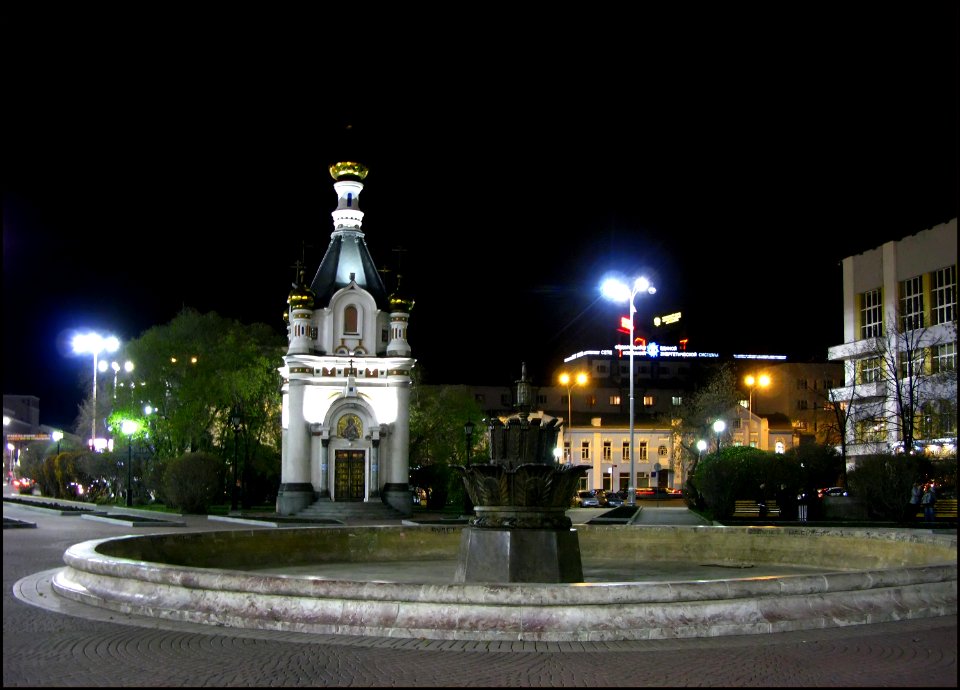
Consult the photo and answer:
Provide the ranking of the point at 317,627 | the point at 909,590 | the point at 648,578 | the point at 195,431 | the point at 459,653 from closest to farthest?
1. the point at 459,653
2. the point at 317,627
3. the point at 909,590
4. the point at 648,578
5. the point at 195,431

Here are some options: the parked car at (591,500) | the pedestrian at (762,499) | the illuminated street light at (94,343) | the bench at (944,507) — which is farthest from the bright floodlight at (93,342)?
the bench at (944,507)

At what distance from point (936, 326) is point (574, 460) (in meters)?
47.1

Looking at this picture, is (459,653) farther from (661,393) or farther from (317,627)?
(661,393)

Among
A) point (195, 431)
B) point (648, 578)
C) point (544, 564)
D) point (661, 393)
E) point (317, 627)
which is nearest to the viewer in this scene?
point (317, 627)

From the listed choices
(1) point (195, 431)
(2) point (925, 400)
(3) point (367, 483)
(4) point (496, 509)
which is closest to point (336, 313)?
(3) point (367, 483)

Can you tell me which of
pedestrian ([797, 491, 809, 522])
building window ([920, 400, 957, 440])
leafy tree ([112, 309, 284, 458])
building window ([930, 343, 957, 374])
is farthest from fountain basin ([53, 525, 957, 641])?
building window ([930, 343, 957, 374])

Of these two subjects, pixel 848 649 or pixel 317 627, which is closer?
pixel 848 649

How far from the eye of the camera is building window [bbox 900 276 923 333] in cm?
6544

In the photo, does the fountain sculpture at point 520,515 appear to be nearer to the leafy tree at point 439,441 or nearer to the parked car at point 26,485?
the leafy tree at point 439,441

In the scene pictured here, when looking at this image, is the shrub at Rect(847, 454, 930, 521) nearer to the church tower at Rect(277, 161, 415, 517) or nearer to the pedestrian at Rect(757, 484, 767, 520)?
the pedestrian at Rect(757, 484, 767, 520)

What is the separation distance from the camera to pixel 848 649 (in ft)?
32.8

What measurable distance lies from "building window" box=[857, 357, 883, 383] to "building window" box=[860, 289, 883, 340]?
5.54 feet

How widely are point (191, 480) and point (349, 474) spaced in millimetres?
7606

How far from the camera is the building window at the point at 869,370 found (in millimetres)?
69812
